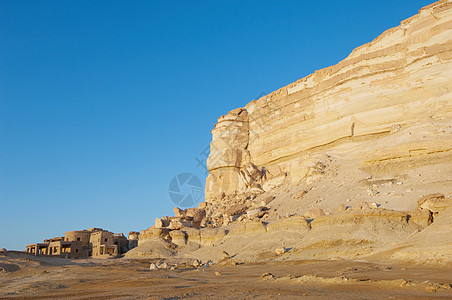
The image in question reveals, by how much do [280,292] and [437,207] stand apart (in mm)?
11481

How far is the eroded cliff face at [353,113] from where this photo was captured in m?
28.2

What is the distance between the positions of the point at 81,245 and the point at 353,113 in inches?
1080

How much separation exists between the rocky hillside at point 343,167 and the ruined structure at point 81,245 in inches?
192

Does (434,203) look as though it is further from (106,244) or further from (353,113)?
(106,244)

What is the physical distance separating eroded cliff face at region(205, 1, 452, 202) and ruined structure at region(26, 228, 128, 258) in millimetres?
11484

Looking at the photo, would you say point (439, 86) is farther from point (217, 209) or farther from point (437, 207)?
point (217, 209)

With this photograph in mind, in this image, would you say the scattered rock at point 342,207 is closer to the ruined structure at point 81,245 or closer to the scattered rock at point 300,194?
the scattered rock at point 300,194

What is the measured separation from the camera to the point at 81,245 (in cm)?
3784

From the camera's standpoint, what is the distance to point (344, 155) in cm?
3222

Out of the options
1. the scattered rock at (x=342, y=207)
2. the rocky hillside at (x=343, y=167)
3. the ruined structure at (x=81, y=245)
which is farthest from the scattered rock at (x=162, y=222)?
the scattered rock at (x=342, y=207)

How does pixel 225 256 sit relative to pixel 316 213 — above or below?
below

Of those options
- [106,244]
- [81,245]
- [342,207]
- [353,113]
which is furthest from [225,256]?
[81,245]

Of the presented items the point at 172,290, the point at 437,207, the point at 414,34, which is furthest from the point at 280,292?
the point at 414,34

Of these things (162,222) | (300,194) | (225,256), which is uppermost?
(300,194)
